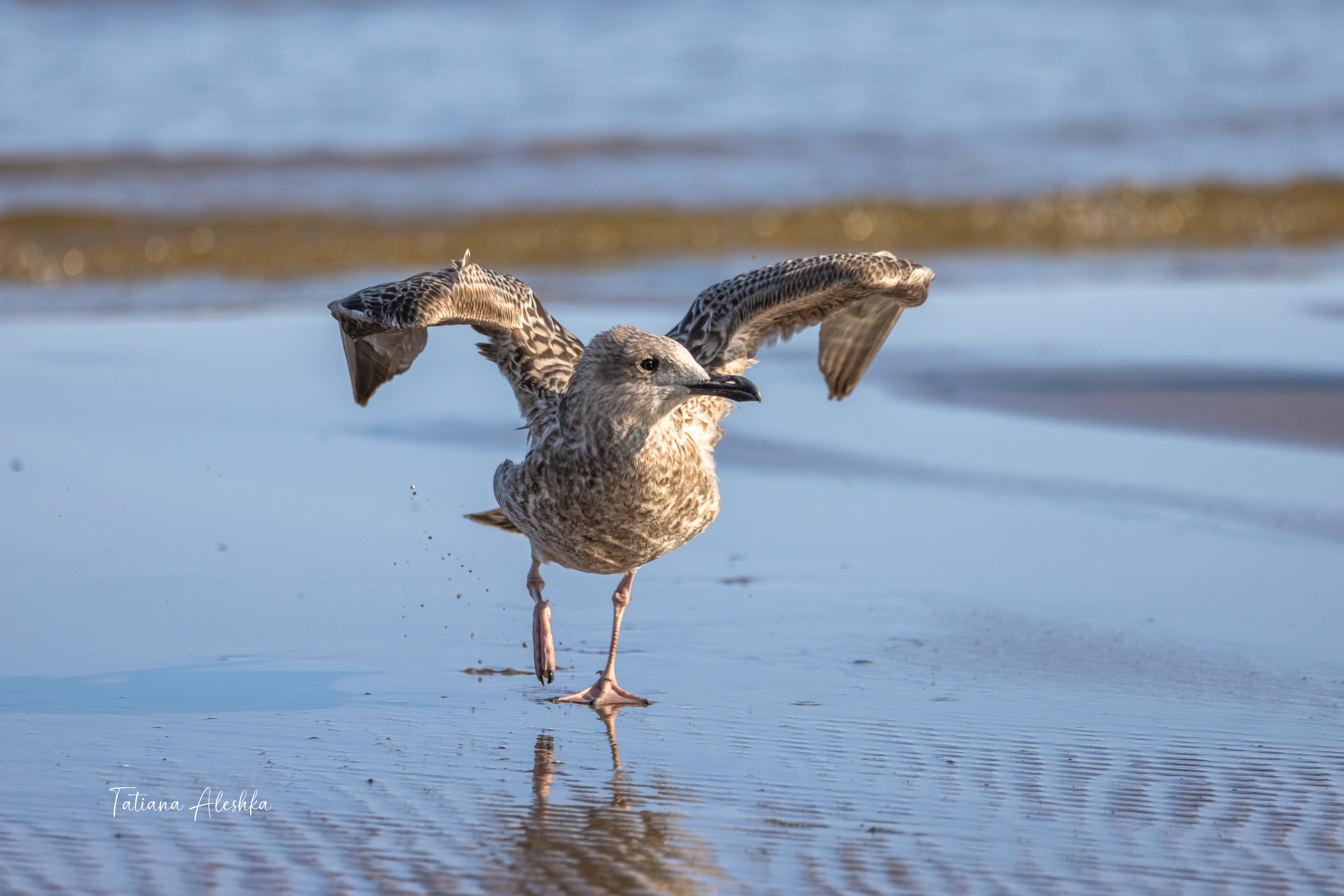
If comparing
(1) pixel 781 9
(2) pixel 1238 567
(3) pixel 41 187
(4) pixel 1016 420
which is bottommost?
(2) pixel 1238 567

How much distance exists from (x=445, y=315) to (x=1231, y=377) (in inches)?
191

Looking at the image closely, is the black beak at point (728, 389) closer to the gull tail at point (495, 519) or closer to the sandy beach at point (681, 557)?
the sandy beach at point (681, 557)

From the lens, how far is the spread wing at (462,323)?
5348 millimetres

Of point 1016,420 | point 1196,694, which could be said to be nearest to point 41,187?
point 1016,420

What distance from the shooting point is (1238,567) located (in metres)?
5.96

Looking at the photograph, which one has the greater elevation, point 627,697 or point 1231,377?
point 1231,377

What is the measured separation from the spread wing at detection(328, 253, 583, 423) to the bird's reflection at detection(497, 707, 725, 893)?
1670 mm

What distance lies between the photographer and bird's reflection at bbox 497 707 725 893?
364 centimetres

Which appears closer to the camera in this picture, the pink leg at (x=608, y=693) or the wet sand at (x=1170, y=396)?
the pink leg at (x=608, y=693)

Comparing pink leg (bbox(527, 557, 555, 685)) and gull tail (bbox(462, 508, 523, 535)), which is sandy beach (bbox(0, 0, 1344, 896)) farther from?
gull tail (bbox(462, 508, 523, 535))

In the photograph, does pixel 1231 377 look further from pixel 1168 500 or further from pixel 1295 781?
pixel 1295 781

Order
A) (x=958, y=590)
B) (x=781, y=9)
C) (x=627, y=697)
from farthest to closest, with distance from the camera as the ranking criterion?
(x=781, y=9)
(x=958, y=590)
(x=627, y=697)

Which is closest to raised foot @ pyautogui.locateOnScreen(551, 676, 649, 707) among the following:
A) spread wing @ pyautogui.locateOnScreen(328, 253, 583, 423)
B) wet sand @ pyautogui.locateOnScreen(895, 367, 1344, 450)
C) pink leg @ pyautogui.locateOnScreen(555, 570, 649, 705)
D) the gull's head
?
pink leg @ pyautogui.locateOnScreen(555, 570, 649, 705)

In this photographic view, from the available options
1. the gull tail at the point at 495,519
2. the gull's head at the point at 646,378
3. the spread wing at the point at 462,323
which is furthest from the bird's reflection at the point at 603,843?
the spread wing at the point at 462,323
